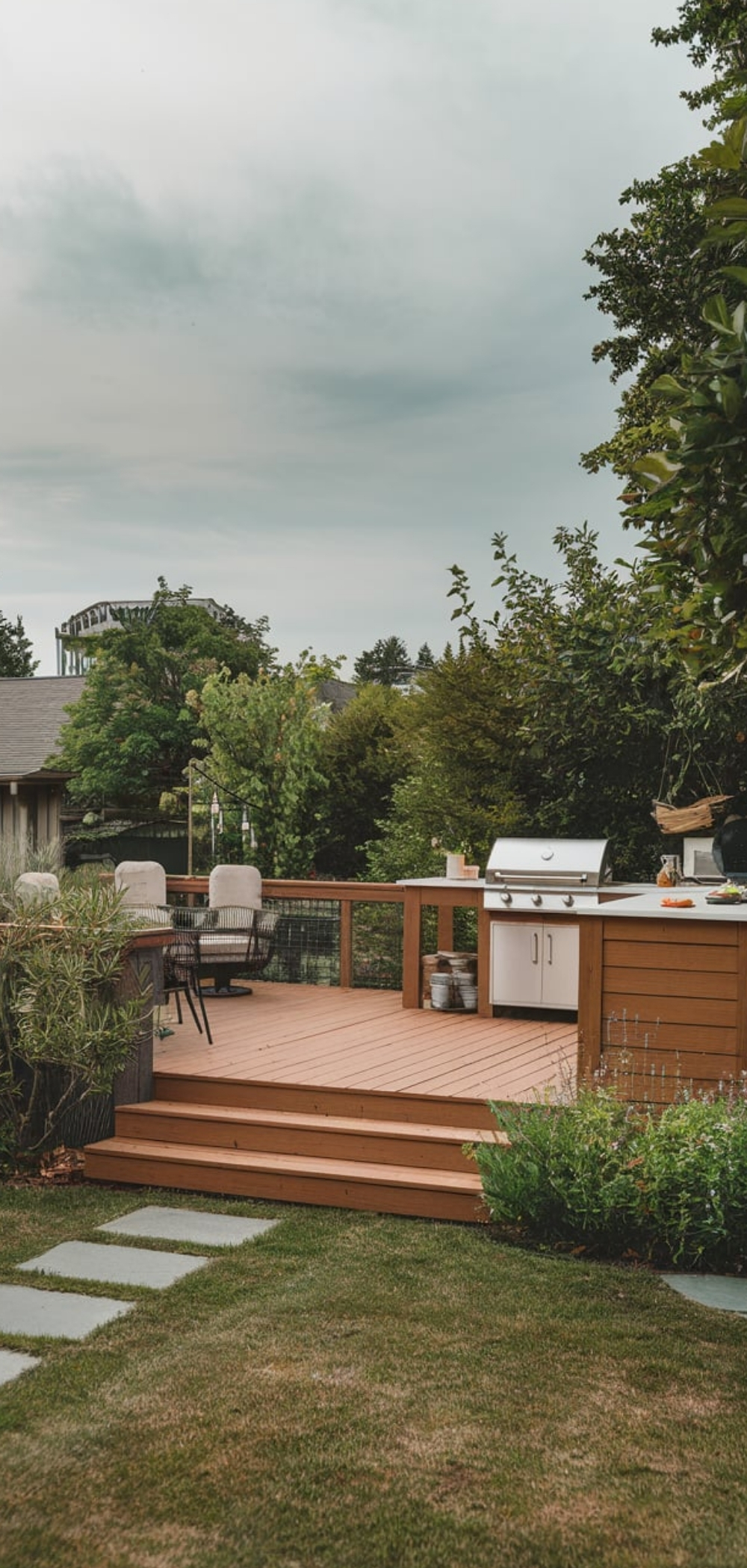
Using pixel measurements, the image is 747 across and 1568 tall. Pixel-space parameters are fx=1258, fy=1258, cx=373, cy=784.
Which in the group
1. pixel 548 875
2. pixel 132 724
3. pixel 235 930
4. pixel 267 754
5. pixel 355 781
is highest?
pixel 132 724

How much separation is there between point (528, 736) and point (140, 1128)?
16.2 ft

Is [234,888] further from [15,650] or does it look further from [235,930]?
[15,650]

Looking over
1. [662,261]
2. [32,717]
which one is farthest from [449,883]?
[32,717]

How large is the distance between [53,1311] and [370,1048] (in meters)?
2.76

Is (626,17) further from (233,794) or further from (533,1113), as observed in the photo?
(533,1113)

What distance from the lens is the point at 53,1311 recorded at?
378 centimetres

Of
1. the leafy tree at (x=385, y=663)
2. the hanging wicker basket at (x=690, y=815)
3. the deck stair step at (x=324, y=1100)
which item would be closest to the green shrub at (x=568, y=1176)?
the deck stair step at (x=324, y=1100)

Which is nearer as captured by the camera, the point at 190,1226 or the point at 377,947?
the point at 190,1226

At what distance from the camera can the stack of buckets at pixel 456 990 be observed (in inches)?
301

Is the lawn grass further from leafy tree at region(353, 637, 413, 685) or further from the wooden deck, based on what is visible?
leafy tree at region(353, 637, 413, 685)

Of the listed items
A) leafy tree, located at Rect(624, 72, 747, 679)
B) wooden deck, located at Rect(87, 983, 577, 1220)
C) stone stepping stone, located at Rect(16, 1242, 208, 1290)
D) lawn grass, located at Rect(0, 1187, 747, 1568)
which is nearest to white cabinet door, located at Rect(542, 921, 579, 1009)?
wooden deck, located at Rect(87, 983, 577, 1220)

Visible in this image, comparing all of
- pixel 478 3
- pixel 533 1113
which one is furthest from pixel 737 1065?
pixel 478 3

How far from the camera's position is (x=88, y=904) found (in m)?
5.50

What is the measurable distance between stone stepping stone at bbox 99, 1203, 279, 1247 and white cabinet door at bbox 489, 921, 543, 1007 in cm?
292
